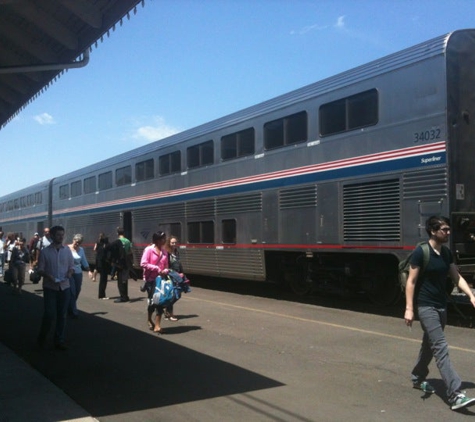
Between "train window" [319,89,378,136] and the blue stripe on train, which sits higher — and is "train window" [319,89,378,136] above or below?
above

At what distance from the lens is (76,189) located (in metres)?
25.6

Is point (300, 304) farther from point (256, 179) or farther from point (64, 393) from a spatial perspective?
point (64, 393)

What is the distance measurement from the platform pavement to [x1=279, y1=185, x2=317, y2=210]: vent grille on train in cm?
675

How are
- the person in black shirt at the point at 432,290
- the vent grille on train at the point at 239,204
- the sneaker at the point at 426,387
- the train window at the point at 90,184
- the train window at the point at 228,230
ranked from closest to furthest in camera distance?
1. the person in black shirt at the point at 432,290
2. the sneaker at the point at 426,387
3. the vent grille on train at the point at 239,204
4. the train window at the point at 228,230
5. the train window at the point at 90,184

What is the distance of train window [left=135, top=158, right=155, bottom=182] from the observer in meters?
18.6

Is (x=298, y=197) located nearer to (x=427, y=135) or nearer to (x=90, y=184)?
(x=427, y=135)

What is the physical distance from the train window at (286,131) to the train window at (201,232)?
3.21m

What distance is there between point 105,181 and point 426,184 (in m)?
15.4

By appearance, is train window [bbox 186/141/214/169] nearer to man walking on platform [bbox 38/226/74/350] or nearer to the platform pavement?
man walking on platform [bbox 38/226/74/350]

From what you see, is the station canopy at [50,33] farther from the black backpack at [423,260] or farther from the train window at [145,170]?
the train window at [145,170]

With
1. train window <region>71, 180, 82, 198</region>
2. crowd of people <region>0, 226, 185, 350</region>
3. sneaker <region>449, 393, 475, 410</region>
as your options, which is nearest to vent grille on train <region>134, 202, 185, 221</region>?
crowd of people <region>0, 226, 185, 350</region>

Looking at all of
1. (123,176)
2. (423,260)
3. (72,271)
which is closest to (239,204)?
(72,271)

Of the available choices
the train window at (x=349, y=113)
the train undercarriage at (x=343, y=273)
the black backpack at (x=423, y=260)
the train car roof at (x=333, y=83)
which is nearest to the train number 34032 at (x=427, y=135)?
the train window at (x=349, y=113)

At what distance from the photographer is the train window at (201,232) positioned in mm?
15297
